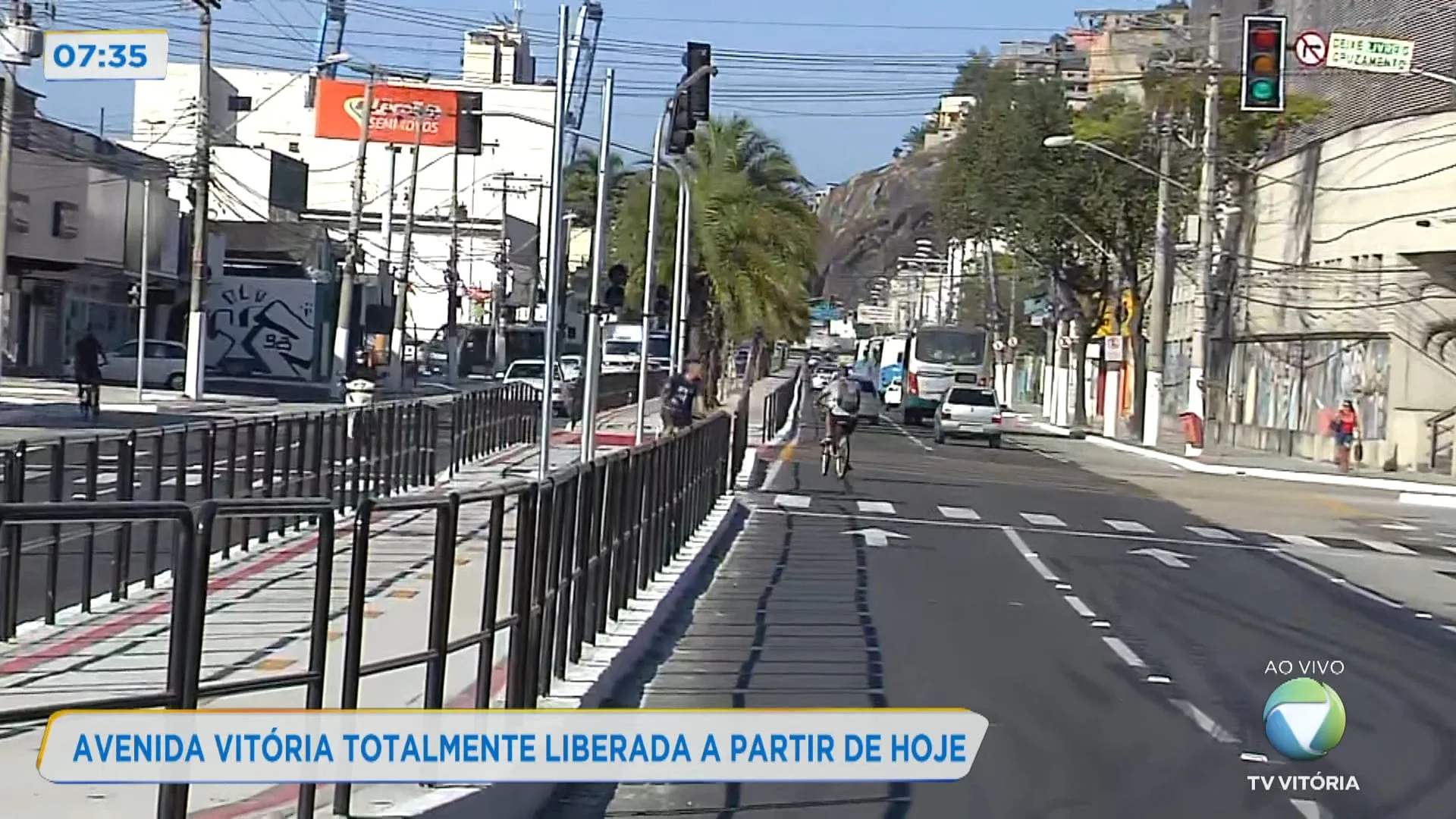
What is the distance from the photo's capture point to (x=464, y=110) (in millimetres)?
32000

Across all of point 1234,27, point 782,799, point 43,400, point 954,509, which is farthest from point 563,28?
point 1234,27

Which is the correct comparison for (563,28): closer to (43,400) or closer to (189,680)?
(189,680)

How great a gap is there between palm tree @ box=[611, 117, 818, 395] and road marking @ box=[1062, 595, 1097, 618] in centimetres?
3809

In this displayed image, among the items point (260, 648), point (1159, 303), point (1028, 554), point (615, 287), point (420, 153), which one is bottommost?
point (1028, 554)

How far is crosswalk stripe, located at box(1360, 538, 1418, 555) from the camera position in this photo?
92.7 ft

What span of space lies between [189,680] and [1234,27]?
67612 millimetres

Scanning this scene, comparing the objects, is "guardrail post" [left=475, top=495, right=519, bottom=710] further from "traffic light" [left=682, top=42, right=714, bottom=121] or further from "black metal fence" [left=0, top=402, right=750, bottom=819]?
"traffic light" [left=682, top=42, right=714, bottom=121]

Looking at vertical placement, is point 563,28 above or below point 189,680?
above

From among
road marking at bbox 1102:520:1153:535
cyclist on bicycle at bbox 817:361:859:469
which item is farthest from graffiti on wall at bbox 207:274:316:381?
road marking at bbox 1102:520:1153:535

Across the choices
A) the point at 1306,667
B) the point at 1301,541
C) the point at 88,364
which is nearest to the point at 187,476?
the point at 1306,667

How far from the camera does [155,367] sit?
59750 mm

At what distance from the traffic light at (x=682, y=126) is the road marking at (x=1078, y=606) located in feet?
37.2

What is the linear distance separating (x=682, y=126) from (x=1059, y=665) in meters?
15.6

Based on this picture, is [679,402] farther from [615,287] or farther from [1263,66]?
[1263,66]
